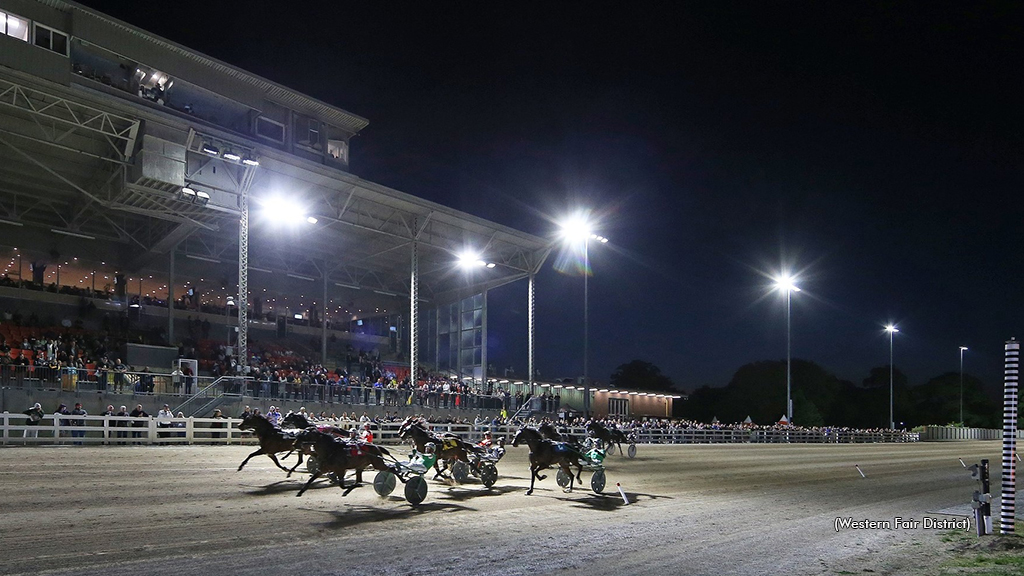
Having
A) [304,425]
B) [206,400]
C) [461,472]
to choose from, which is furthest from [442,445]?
[206,400]

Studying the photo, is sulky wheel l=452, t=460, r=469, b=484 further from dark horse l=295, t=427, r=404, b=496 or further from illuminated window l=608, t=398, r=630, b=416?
illuminated window l=608, t=398, r=630, b=416

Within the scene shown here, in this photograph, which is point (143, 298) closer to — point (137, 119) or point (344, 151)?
point (344, 151)

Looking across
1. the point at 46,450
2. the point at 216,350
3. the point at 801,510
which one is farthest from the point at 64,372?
the point at 801,510

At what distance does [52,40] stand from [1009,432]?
33.9 m

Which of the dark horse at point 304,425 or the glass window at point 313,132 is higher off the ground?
the glass window at point 313,132

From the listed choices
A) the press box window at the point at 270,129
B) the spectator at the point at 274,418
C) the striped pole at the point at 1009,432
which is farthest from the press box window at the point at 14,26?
the striped pole at the point at 1009,432

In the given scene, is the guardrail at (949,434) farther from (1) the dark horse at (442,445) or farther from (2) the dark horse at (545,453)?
(1) the dark horse at (442,445)

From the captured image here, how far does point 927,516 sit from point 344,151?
3641 centimetres

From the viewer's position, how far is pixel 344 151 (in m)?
43.9

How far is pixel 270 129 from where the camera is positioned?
130 feet

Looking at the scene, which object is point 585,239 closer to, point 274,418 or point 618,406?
point 274,418

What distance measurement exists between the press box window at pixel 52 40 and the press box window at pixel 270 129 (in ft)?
31.4

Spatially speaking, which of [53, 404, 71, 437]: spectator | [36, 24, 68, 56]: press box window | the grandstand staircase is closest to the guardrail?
the grandstand staircase

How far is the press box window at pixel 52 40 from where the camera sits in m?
29.9
